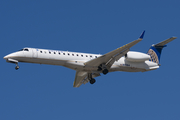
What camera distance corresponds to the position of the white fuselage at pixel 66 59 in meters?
27.5

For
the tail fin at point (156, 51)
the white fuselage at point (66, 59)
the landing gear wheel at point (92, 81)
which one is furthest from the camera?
the tail fin at point (156, 51)

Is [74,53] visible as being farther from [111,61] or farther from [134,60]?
[134,60]

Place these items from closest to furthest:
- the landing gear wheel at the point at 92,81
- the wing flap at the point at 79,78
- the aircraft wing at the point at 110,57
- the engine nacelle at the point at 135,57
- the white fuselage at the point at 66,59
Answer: the white fuselage at the point at 66,59
the aircraft wing at the point at 110,57
the engine nacelle at the point at 135,57
the landing gear wheel at the point at 92,81
the wing flap at the point at 79,78

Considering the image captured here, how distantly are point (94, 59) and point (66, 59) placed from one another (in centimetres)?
244

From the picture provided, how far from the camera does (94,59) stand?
28.5 metres

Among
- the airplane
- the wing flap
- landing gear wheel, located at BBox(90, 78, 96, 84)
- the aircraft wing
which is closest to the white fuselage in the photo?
the airplane

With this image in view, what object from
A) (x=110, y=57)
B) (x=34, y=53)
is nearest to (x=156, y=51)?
(x=110, y=57)

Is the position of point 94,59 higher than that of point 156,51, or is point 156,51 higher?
point 156,51

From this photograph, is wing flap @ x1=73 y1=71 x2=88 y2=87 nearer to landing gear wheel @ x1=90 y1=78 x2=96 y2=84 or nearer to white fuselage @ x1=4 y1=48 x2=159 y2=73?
landing gear wheel @ x1=90 y1=78 x2=96 y2=84

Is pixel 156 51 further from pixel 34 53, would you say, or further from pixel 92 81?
pixel 34 53

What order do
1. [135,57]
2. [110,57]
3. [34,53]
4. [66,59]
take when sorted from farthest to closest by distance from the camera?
[135,57], [110,57], [66,59], [34,53]

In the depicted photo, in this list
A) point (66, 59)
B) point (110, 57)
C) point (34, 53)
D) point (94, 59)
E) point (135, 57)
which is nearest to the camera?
point (34, 53)

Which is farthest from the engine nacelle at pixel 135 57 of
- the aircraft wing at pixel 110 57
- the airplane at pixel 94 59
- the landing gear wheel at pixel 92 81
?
the landing gear wheel at pixel 92 81

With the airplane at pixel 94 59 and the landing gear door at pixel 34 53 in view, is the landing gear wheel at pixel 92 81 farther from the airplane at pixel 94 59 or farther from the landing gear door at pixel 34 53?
the landing gear door at pixel 34 53
